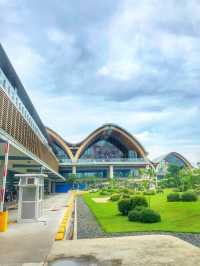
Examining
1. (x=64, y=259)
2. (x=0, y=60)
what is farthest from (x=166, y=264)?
(x=0, y=60)

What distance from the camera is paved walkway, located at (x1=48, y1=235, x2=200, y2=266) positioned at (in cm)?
716

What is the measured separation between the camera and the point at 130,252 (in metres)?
8.20

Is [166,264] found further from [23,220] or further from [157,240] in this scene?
[23,220]

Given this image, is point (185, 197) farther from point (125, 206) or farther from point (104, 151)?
point (104, 151)

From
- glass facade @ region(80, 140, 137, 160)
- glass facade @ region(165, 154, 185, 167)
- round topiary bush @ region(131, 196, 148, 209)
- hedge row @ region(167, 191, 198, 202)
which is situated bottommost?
hedge row @ region(167, 191, 198, 202)

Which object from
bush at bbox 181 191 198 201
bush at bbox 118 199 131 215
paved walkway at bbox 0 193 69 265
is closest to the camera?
paved walkway at bbox 0 193 69 265

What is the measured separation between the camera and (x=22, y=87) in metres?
26.6

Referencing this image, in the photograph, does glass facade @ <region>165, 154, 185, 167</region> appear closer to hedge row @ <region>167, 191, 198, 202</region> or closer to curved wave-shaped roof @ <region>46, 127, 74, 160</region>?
curved wave-shaped roof @ <region>46, 127, 74, 160</region>

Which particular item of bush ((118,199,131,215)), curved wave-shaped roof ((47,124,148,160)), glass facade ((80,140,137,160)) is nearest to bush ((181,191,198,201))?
bush ((118,199,131,215))

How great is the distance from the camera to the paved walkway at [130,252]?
23.5 ft

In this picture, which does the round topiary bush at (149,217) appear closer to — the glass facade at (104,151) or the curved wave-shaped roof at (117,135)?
the curved wave-shaped roof at (117,135)

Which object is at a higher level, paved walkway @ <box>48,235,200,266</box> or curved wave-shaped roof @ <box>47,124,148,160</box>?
curved wave-shaped roof @ <box>47,124,148,160</box>

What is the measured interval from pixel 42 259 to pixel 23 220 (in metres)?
8.84

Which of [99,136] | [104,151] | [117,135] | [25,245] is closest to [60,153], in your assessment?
[99,136]
